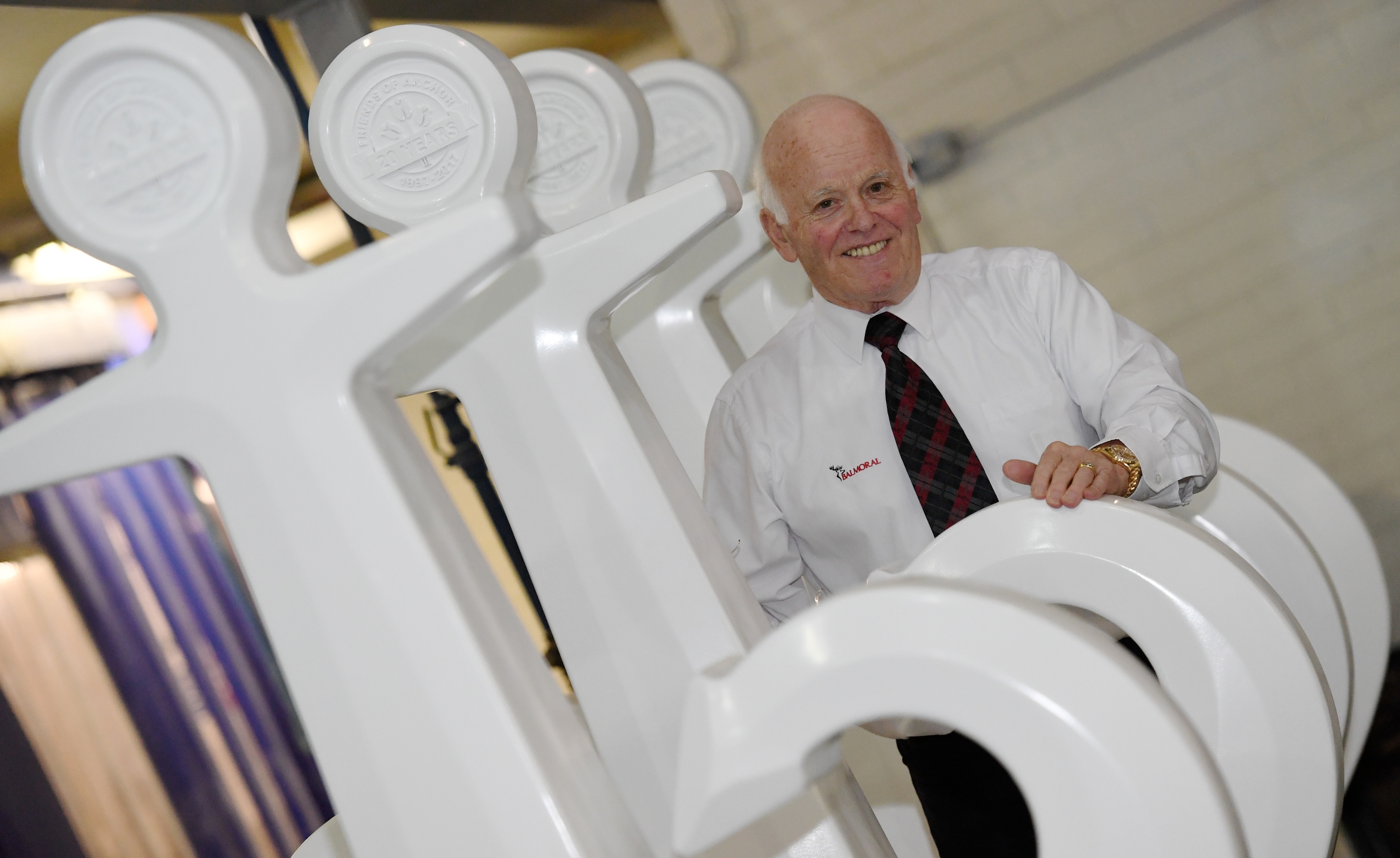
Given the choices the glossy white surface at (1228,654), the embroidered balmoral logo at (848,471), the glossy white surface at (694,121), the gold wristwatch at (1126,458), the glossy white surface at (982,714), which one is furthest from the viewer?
the glossy white surface at (694,121)

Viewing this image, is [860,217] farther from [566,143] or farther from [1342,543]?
[1342,543]

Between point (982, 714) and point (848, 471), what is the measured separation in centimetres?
76

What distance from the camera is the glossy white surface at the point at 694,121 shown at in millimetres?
1593

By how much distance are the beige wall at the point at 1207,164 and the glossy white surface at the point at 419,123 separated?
187 centimetres

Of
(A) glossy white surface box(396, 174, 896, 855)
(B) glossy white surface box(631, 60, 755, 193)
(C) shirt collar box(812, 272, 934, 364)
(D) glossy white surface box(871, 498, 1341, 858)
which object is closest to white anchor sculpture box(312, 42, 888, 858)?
(A) glossy white surface box(396, 174, 896, 855)

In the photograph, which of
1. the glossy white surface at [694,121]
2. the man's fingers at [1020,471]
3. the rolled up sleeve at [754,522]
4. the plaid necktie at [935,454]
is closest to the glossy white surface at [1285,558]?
the plaid necktie at [935,454]

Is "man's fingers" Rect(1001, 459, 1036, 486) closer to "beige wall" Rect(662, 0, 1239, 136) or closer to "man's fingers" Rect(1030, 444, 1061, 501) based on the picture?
"man's fingers" Rect(1030, 444, 1061, 501)

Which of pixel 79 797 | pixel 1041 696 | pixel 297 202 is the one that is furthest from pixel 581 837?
pixel 297 202

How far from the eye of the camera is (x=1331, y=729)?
0.77m

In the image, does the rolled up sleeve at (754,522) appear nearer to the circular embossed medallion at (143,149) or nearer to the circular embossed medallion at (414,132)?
the circular embossed medallion at (414,132)

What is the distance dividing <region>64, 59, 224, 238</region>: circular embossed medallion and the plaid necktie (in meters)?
0.83

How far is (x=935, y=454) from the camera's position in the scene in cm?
125

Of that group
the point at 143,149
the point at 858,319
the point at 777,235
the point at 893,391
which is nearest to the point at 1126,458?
the point at 893,391

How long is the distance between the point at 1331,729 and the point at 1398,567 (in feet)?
6.68
